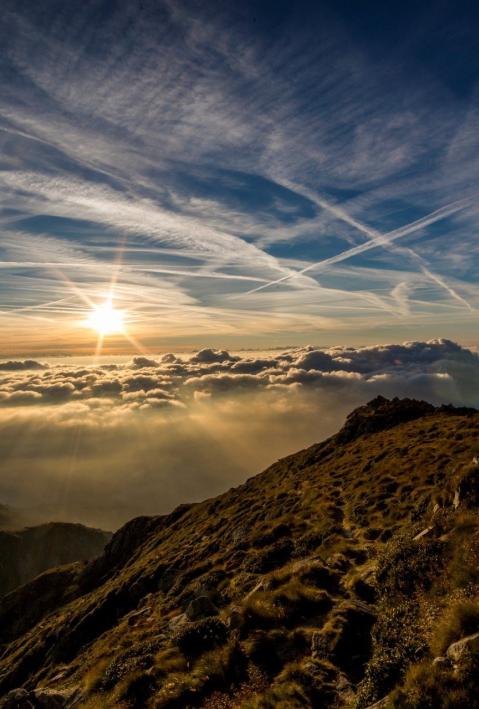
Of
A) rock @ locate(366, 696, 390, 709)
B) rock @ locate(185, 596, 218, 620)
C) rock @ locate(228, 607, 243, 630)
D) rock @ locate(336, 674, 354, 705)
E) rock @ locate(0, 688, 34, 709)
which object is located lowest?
rock @ locate(0, 688, 34, 709)

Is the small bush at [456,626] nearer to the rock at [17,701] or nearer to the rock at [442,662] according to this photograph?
the rock at [442,662]

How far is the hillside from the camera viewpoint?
11664mm

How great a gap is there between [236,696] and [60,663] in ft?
134

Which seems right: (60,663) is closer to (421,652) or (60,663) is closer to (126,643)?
(126,643)

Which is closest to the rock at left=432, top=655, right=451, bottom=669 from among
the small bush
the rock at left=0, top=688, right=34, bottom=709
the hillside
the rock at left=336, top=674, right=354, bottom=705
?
the hillside

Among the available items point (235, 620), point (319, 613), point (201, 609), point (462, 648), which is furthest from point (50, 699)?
point (462, 648)

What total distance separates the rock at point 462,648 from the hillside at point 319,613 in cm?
4

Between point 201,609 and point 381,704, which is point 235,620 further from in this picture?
point 381,704

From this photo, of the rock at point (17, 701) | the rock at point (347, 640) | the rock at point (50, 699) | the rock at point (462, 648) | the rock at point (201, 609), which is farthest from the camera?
the rock at point (201, 609)

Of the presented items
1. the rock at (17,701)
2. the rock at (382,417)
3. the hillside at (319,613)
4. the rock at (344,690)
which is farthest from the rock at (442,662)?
the rock at (382,417)

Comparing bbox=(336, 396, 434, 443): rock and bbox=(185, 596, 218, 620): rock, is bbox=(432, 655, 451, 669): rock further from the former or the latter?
bbox=(336, 396, 434, 443): rock

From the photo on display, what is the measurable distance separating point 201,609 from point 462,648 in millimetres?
17644

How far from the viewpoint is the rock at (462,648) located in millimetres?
9695

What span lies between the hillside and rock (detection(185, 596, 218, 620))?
9cm
